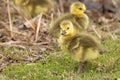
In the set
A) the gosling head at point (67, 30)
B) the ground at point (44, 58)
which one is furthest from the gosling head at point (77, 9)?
the gosling head at point (67, 30)

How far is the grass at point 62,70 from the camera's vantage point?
4188mm

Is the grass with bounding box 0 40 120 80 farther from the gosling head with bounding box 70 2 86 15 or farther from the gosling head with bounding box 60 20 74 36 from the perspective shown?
the gosling head with bounding box 70 2 86 15

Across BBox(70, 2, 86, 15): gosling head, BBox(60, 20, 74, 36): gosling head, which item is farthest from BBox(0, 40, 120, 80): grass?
BBox(70, 2, 86, 15): gosling head

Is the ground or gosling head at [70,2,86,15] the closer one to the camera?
the ground

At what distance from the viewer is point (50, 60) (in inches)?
188

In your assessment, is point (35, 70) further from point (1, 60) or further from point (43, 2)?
point (43, 2)

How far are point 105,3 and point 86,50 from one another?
12.6ft

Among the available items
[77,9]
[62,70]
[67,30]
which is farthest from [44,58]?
[67,30]

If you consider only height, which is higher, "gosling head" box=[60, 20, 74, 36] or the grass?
"gosling head" box=[60, 20, 74, 36]

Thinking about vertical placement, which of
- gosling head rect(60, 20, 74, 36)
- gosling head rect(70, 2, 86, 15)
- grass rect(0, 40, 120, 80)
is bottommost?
grass rect(0, 40, 120, 80)

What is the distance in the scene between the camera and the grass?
419cm

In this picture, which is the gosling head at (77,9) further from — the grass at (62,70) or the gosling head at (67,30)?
the gosling head at (67,30)

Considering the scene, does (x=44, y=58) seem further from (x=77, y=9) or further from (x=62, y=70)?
(x=77, y=9)

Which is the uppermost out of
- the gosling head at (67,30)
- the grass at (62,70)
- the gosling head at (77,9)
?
the gosling head at (77,9)
